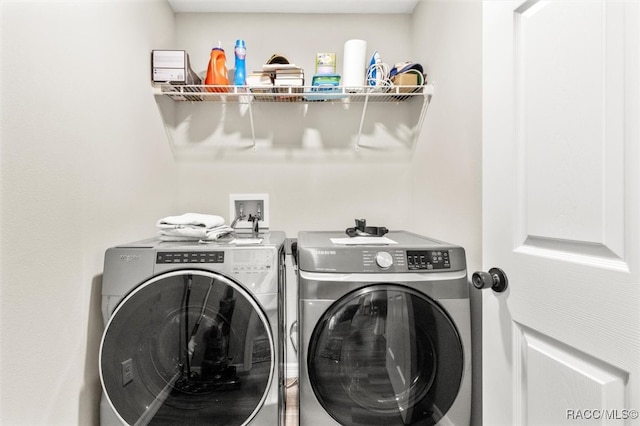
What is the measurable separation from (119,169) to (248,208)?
77 cm

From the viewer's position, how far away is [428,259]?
1242mm

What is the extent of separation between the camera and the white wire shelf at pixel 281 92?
1.71 m

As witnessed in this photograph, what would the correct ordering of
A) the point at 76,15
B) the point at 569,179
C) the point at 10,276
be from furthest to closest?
the point at 76,15, the point at 10,276, the point at 569,179

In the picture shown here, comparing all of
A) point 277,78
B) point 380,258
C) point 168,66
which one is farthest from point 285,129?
point 380,258

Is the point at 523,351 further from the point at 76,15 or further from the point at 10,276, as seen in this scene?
the point at 76,15

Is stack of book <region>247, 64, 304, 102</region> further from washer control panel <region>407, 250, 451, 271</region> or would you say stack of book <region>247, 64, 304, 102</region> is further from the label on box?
washer control panel <region>407, 250, 451, 271</region>

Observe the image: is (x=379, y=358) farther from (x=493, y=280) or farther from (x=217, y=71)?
(x=217, y=71)

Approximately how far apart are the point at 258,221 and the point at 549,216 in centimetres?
154

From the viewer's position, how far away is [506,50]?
0.91m

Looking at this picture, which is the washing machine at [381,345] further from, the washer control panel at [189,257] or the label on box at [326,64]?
the label on box at [326,64]

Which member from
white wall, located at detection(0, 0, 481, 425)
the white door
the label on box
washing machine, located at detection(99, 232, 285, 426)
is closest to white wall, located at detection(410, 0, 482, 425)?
white wall, located at detection(0, 0, 481, 425)

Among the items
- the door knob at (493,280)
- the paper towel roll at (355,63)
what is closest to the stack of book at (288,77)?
the paper towel roll at (355,63)

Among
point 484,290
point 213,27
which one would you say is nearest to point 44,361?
point 484,290

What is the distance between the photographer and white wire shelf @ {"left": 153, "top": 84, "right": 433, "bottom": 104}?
1715mm
